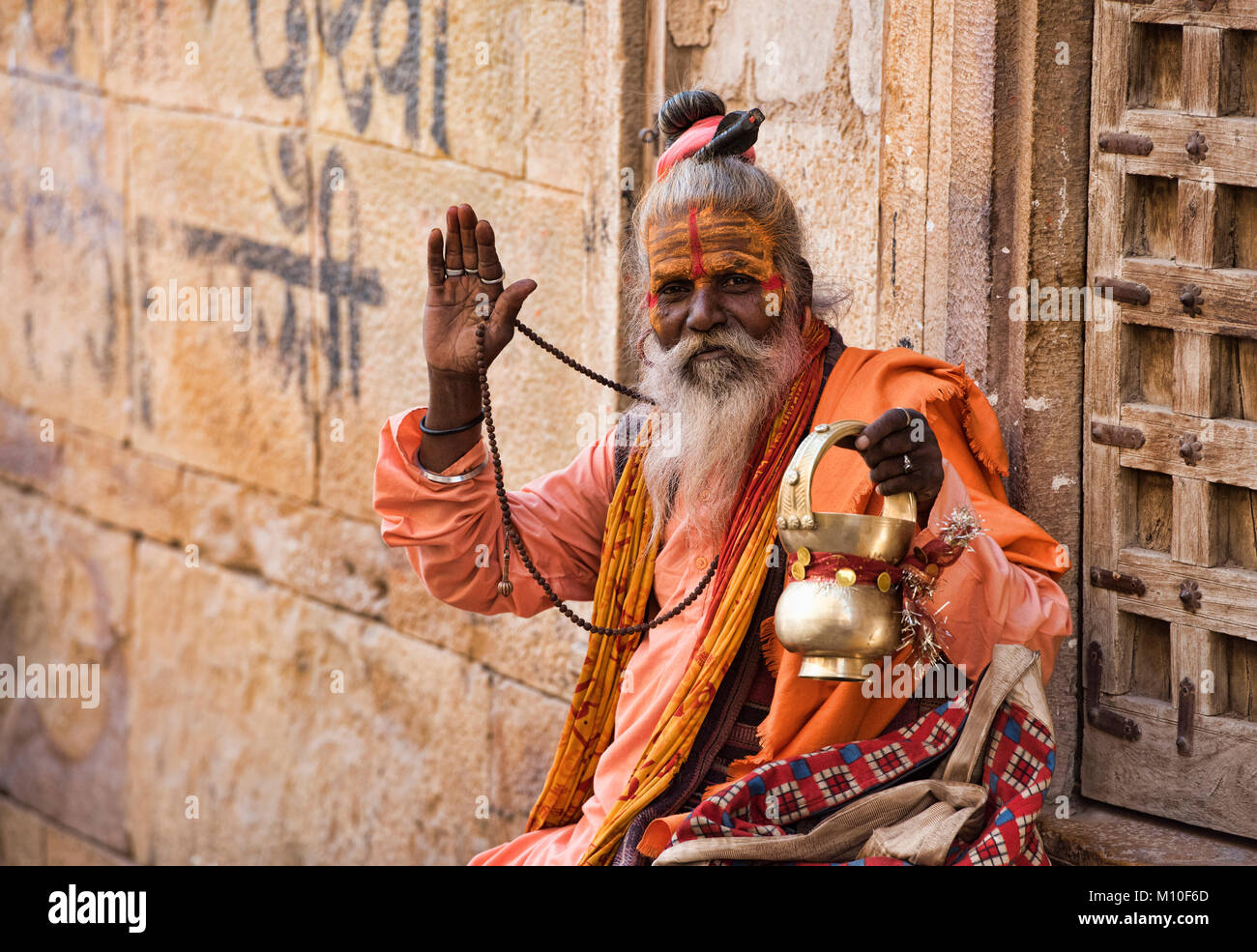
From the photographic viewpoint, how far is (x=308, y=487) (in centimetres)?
537

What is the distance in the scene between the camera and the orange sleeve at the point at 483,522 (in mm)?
3076

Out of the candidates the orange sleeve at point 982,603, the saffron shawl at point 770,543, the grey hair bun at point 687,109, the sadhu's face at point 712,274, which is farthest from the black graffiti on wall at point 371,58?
the orange sleeve at point 982,603

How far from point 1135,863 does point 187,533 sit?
3.93 metres

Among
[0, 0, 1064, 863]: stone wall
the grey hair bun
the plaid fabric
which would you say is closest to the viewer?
the plaid fabric

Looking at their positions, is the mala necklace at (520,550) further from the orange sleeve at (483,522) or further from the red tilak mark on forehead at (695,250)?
the red tilak mark on forehead at (695,250)

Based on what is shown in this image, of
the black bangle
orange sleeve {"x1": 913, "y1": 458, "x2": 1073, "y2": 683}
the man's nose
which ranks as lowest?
orange sleeve {"x1": 913, "y1": 458, "x2": 1073, "y2": 683}

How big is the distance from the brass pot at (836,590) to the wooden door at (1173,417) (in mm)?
974

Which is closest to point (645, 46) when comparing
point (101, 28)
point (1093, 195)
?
point (1093, 195)

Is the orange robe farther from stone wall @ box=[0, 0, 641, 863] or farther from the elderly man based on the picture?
stone wall @ box=[0, 0, 641, 863]

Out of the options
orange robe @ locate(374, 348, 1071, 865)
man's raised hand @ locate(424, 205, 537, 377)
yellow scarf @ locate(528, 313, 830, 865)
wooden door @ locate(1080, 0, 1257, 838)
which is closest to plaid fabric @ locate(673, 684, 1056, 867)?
orange robe @ locate(374, 348, 1071, 865)

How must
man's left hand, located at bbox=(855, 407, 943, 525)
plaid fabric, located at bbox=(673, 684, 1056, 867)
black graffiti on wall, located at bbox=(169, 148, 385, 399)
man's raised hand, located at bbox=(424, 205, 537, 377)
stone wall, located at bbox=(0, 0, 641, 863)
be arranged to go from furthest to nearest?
black graffiti on wall, located at bbox=(169, 148, 385, 399) < stone wall, located at bbox=(0, 0, 641, 863) < man's raised hand, located at bbox=(424, 205, 537, 377) < plaid fabric, located at bbox=(673, 684, 1056, 867) < man's left hand, located at bbox=(855, 407, 943, 525)

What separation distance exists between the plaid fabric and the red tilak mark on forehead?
3.02 ft

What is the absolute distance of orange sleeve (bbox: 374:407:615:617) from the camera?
3.08m

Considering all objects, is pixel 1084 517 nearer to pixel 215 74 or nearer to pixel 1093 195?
pixel 1093 195
